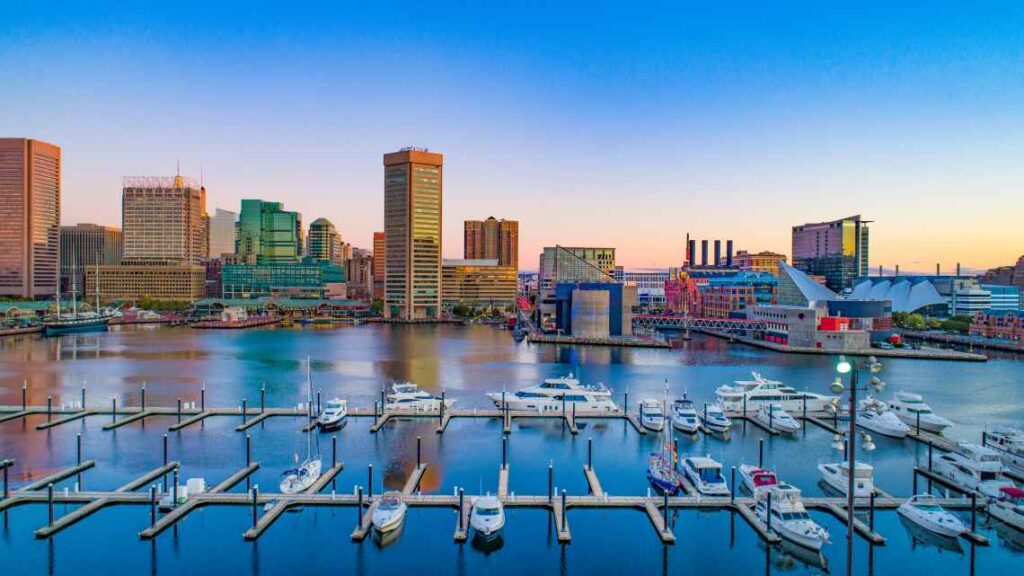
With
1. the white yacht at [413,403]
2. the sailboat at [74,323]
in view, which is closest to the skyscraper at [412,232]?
the sailboat at [74,323]

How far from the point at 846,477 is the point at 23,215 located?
127 m

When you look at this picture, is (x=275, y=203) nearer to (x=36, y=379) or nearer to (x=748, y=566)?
(x=36, y=379)

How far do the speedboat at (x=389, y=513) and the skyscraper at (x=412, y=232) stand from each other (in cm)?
7988

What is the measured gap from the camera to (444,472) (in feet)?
62.5

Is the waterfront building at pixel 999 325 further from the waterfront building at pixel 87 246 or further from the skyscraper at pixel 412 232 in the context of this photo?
the waterfront building at pixel 87 246

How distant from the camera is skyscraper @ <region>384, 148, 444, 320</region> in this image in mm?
94438

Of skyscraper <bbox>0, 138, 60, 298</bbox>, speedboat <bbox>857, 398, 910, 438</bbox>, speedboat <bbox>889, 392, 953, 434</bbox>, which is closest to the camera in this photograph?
speedboat <bbox>857, 398, 910, 438</bbox>

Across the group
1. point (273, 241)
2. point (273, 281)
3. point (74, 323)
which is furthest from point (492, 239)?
point (74, 323)

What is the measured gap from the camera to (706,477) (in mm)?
17250

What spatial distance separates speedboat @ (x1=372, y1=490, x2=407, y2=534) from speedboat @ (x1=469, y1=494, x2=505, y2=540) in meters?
1.48

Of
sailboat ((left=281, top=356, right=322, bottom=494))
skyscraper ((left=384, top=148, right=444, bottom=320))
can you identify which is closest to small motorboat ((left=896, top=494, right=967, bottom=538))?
sailboat ((left=281, top=356, right=322, bottom=494))

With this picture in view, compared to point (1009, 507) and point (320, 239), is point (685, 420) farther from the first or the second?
point (320, 239)

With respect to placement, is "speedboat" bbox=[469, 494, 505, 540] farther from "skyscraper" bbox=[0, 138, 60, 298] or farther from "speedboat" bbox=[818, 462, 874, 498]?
"skyscraper" bbox=[0, 138, 60, 298]

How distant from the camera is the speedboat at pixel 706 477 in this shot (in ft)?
55.3
